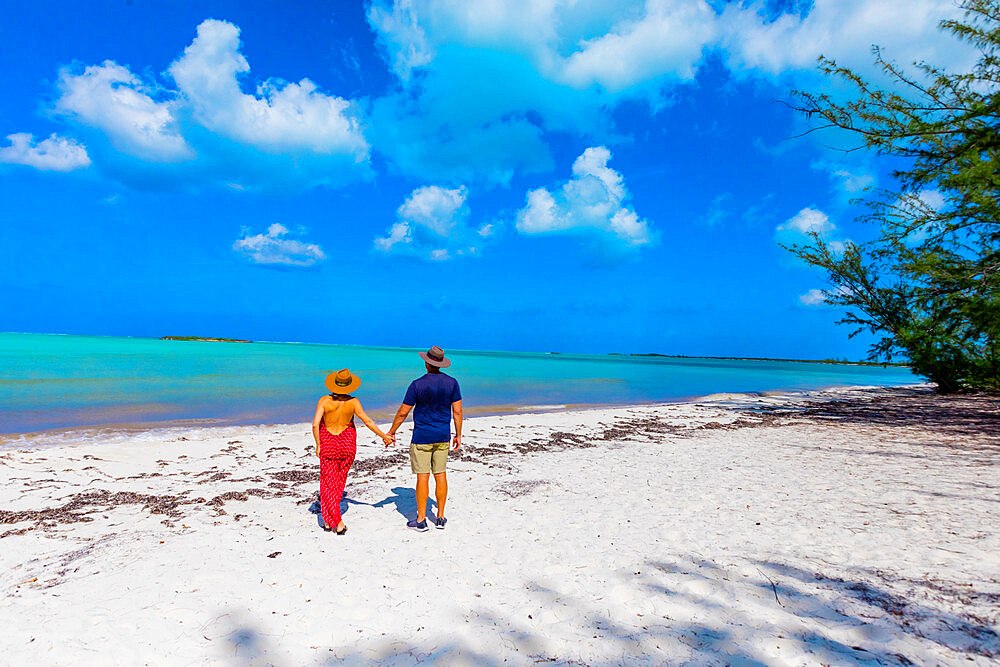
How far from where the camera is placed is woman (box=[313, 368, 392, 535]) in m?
5.91

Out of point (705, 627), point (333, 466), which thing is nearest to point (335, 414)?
point (333, 466)

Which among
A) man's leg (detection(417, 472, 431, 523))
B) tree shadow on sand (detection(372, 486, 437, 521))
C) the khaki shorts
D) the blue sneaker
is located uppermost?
the khaki shorts

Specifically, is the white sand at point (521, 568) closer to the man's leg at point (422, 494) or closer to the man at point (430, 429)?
the man's leg at point (422, 494)

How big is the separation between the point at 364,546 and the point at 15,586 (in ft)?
10.1

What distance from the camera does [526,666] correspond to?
10.6ft

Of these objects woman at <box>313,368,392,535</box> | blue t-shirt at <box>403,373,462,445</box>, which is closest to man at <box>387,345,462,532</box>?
blue t-shirt at <box>403,373,462,445</box>

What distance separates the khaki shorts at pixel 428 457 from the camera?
5957mm

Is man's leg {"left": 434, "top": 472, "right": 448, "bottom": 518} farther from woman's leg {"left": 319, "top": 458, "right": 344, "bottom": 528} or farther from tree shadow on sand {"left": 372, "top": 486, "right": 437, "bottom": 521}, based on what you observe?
woman's leg {"left": 319, "top": 458, "right": 344, "bottom": 528}

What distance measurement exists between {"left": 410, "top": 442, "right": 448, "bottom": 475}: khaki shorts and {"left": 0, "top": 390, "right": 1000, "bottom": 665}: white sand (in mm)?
783

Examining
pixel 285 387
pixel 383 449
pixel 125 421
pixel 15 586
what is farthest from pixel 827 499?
pixel 285 387

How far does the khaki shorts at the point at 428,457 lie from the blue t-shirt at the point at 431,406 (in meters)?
0.08

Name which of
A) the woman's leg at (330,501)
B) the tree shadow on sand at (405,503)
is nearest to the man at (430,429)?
the tree shadow on sand at (405,503)

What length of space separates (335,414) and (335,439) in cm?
32

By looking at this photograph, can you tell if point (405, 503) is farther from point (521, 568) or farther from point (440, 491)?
point (521, 568)
